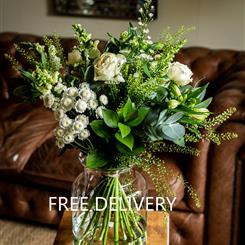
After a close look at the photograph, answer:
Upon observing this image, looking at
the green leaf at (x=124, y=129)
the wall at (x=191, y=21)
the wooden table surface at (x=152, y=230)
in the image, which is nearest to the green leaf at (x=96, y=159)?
the green leaf at (x=124, y=129)

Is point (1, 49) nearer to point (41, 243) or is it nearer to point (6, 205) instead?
point (6, 205)

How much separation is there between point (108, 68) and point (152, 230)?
25.8 inches

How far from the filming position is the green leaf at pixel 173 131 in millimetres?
1219

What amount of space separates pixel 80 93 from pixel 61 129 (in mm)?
101

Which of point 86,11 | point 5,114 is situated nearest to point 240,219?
point 5,114

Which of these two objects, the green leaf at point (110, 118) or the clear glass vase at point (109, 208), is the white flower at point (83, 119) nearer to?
the green leaf at point (110, 118)

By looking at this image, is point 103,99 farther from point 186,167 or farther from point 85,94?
point 186,167

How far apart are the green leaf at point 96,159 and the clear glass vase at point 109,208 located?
78mm

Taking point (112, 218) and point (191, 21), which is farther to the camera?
point (191, 21)

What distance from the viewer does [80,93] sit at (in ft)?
4.08

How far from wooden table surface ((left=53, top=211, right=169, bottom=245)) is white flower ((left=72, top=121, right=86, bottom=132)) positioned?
46 cm

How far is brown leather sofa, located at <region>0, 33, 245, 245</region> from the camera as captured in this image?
2.11 meters

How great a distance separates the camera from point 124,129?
3.98ft

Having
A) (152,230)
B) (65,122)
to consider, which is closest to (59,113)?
(65,122)
